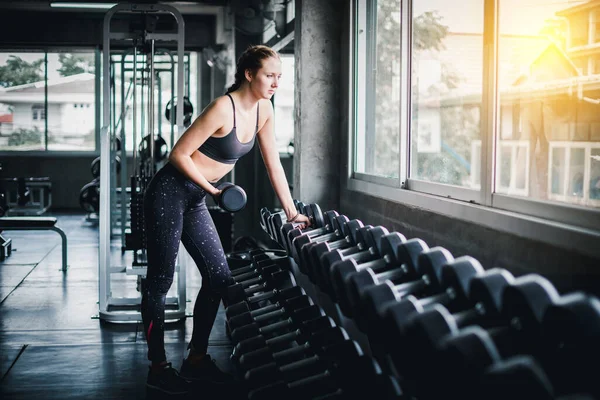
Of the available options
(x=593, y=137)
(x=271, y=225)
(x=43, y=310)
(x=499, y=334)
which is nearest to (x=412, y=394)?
(x=499, y=334)

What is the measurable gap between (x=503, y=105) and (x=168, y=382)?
4.73 feet

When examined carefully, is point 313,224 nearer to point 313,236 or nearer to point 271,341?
point 313,236

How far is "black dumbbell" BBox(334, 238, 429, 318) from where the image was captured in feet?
5.10

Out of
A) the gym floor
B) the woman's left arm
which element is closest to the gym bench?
the gym floor

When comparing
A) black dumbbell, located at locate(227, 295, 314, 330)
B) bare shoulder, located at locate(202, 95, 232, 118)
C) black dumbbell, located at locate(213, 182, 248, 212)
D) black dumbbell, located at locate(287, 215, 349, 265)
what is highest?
bare shoulder, located at locate(202, 95, 232, 118)

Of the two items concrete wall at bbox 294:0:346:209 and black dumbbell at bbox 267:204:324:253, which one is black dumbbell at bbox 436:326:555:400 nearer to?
black dumbbell at bbox 267:204:324:253

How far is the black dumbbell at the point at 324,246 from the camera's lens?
1.95 m

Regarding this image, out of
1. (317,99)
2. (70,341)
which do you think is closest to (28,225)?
(70,341)

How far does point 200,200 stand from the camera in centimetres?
242

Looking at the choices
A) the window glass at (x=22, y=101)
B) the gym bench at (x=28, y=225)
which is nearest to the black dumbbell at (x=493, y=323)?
the gym bench at (x=28, y=225)

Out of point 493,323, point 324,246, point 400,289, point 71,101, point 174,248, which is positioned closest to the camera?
point 493,323

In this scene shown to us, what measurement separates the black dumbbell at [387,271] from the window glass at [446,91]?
589 mm

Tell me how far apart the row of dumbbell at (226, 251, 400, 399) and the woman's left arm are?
271 mm

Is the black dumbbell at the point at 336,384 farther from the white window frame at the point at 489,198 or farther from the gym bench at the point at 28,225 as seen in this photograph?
the gym bench at the point at 28,225
